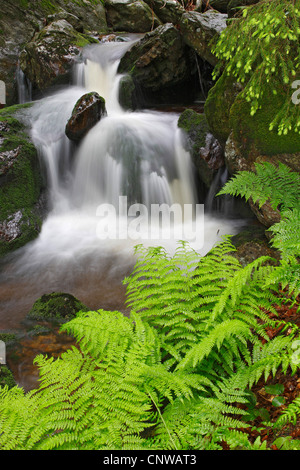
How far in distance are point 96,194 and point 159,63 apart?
Result: 687cm

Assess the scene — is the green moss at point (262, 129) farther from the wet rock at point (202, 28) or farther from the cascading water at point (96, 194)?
the wet rock at point (202, 28)

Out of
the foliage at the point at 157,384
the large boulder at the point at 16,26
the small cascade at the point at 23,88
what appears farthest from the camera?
the large boulder at the point at 16,26

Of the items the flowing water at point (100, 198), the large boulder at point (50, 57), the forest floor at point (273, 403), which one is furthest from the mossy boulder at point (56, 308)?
the large boulder at point (50, 57)

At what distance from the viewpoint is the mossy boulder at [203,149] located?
7.89 metres

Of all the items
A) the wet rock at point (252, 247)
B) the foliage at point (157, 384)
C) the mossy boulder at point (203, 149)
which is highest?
the mossy boulder at point (203, 149)

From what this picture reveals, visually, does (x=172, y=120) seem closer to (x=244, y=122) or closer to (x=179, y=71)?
(x=179, y=71)

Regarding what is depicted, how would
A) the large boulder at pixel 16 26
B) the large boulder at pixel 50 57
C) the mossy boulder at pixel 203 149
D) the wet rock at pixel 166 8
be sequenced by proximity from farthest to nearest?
1. the wet rock at pixel 166 8
2. the large boulder at pixel 16 26
3. the large boulder at pixel 50 57
4. the mossy boulder at pixel 203 149

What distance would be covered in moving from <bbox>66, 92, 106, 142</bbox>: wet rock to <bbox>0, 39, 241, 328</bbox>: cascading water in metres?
0.23

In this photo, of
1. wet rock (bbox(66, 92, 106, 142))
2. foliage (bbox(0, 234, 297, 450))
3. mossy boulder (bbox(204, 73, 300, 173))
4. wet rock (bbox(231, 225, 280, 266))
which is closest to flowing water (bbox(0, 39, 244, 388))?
wet rock (bbox(66, 92, 106, 142))

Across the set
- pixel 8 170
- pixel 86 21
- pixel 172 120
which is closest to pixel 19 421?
pixel 8 170

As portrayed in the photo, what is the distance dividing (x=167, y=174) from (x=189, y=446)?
778cm

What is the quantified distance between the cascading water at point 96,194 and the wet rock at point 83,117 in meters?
0.23

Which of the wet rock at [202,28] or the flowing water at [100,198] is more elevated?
the wet rock at [202,28]
